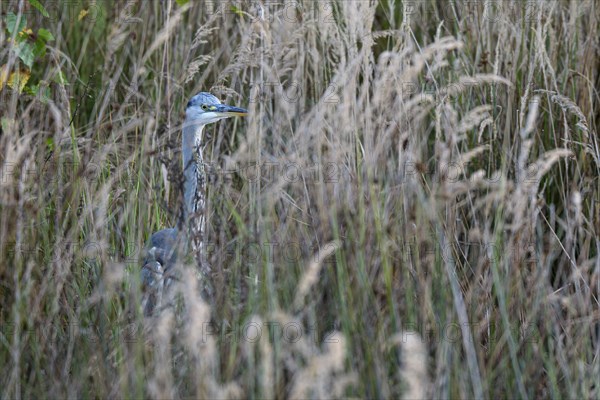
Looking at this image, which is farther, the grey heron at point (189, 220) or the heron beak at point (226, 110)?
the heron beak at point (226, 110)

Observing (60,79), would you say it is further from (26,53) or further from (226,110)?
(226,110)

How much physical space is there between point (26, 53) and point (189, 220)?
4.50 feet

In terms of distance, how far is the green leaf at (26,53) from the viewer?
3.64m

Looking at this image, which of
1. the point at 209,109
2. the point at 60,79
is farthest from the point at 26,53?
the point at 209,109

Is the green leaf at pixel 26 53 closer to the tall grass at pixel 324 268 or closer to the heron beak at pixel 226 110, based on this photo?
the tall grass at pixel 324 268

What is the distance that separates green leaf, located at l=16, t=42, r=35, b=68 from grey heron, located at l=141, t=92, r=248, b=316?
60 cm

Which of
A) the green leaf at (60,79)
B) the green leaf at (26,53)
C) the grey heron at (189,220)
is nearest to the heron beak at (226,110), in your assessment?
the grey heron at (189,220)

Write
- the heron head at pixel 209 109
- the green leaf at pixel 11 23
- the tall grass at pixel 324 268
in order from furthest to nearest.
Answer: the heron head at pixel 209 109, the green leaf at pixel 11 23, the tall grass at pixel 324 268

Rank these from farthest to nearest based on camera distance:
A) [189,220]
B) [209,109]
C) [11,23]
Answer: [209,109] → [11,23] → [189,220]

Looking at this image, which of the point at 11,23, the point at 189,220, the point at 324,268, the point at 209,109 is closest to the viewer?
the point at 189,220

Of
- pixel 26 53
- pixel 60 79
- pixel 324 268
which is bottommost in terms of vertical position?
pixel 324 268

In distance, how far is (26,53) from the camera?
3.70 m

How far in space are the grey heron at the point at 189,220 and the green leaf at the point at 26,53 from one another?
0.60m

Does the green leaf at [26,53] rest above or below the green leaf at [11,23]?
below
